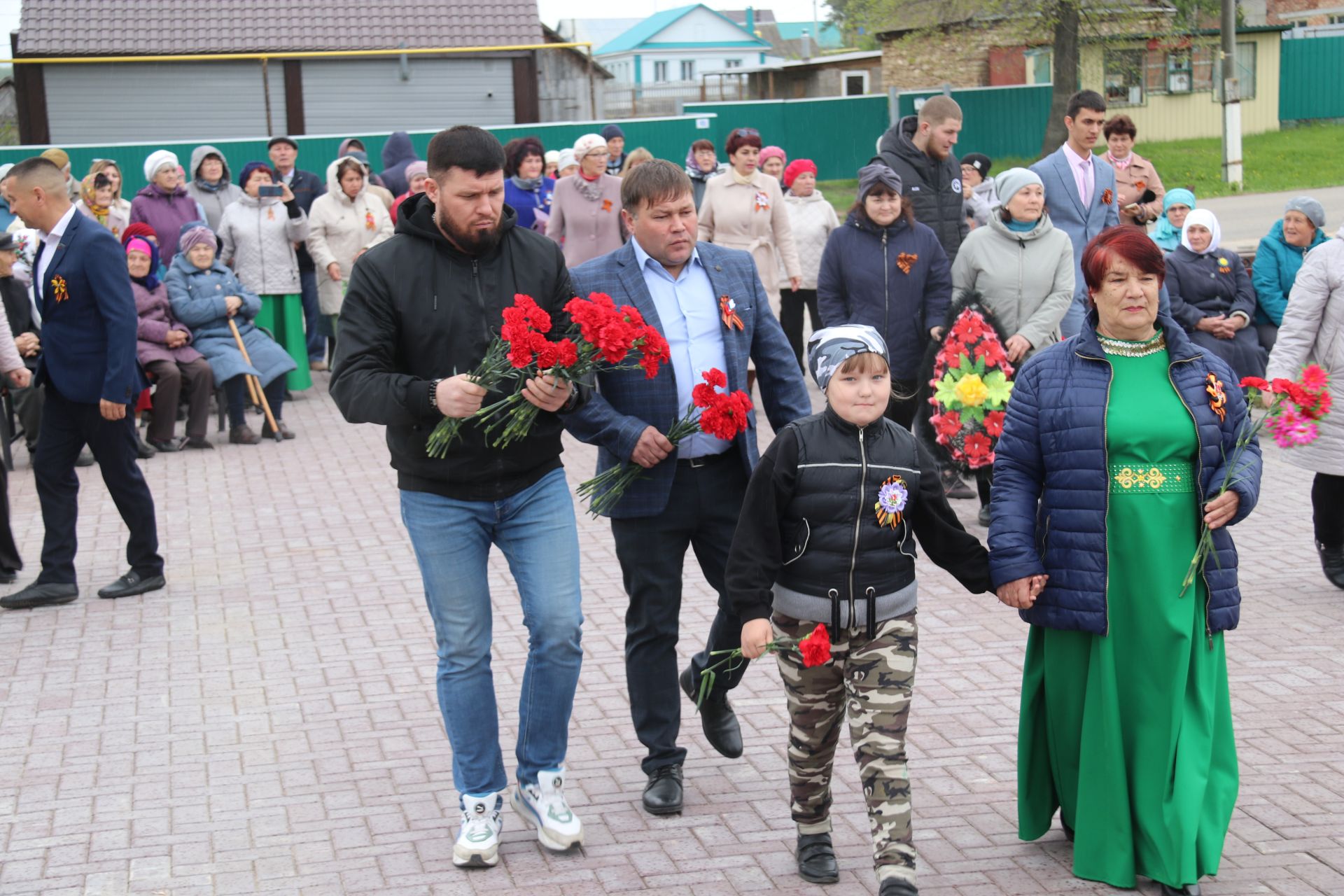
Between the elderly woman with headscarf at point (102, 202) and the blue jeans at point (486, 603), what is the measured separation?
9.49 metres

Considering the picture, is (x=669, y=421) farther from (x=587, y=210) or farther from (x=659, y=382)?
(x=587, y=210)

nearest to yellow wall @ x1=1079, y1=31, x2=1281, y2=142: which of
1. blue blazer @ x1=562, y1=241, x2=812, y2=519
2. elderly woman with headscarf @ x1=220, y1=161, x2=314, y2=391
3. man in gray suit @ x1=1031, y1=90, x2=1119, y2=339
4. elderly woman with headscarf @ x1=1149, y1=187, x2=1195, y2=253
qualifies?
elderly woman with headscarf @ x1=1149, y1=187, x2=1195, y2=253

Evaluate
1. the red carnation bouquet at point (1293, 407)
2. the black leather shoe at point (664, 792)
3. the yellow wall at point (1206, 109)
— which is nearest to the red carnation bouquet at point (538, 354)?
the black leather shoe at point (664, 792)

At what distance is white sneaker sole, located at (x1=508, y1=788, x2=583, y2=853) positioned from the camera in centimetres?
463

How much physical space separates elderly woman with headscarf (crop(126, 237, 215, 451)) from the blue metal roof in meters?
90.3

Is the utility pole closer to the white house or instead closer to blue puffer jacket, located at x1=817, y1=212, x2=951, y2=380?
blue puffer jacket, located at x1=817, y1=212, x2=951, y2=380

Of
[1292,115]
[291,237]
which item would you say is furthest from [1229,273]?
[1292,115]

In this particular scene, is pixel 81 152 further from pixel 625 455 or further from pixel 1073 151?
pixel 625 455

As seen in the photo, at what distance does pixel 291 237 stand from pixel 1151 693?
10542mm

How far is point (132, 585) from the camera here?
7.89 metres

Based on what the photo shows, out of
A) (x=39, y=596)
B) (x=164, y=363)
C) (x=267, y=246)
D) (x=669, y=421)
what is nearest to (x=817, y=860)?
(x=669, y=421)

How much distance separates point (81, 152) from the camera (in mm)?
25000

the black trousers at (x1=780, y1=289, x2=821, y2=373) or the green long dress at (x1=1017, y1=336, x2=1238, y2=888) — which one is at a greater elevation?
the black trousers at (x1=780, y1=289, x2=821, y2=373)

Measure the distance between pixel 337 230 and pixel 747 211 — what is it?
13.5 ft
